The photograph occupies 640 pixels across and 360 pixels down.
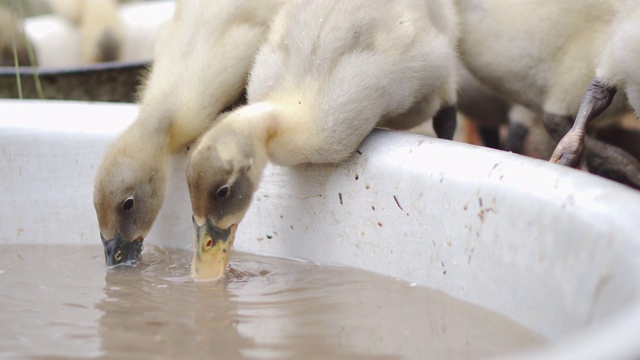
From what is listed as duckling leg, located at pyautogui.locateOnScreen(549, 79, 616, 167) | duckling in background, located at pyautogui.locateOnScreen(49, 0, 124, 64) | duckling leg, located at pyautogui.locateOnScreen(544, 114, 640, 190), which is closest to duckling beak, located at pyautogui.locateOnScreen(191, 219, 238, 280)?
duckling leg, located at pyautogui.locateOnScreen(549, 79, 616, 167)

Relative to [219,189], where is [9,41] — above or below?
Result: below

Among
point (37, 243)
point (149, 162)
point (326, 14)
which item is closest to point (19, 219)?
point (37, 243)

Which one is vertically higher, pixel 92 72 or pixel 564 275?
pixel 564 275

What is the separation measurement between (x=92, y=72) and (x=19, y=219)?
59.5 inches

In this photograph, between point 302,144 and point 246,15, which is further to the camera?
point 246,15

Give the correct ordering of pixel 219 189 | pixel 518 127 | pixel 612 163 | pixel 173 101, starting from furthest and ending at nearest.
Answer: pixel 518 127
pixel 612 163
pixel 173 101
pixel 219 189

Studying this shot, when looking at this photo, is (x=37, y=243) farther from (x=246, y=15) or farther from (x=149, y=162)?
(x=246, y=15)

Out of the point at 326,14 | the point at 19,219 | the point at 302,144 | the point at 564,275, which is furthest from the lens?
the point at 19,219

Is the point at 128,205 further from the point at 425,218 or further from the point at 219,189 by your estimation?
the point at 425,218

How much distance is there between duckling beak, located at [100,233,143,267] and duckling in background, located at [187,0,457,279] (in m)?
0.31

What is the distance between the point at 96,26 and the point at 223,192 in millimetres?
3496

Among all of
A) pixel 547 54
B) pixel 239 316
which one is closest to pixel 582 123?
pixel 547 54

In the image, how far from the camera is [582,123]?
10.3ft

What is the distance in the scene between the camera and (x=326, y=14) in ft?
10.3
